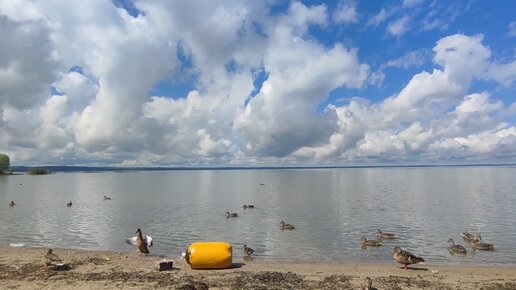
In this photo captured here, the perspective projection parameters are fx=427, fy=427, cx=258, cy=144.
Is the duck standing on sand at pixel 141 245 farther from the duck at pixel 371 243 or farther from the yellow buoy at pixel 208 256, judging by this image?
the duck at pixel 371 243

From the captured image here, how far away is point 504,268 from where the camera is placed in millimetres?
19828

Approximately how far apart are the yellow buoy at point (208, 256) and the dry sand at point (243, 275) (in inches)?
12.7

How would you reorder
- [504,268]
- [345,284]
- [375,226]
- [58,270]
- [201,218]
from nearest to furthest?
1. [345,284]
2. [58,270]
3. [504,268]
4. [375,226]
5. [201,218]

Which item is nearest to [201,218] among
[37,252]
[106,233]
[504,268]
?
[106,233]

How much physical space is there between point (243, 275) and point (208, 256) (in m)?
1.96

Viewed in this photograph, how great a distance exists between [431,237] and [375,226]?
17.9 feet

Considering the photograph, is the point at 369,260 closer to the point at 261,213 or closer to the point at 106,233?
the point at 106,233

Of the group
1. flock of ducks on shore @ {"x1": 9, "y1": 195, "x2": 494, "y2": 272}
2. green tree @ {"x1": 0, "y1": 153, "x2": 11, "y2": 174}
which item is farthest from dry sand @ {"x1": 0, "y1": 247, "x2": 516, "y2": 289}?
green tree @ {"x1": 0, "y1": 153, "x2": 11, "y2": 174}

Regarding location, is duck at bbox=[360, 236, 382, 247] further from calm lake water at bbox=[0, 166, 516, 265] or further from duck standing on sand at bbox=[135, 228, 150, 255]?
duck standing on sand at bbox=[135, 228, 150, 255]

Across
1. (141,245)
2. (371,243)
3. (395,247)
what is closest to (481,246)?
(371,243)

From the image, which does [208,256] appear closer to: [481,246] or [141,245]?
[141,245]

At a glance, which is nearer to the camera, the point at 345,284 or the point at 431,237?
the point at 345,284

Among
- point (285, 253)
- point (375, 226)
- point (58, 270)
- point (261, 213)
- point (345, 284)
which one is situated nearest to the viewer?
point (345, 284)

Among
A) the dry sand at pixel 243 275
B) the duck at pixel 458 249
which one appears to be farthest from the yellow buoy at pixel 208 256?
the duck at pixel 458 249
